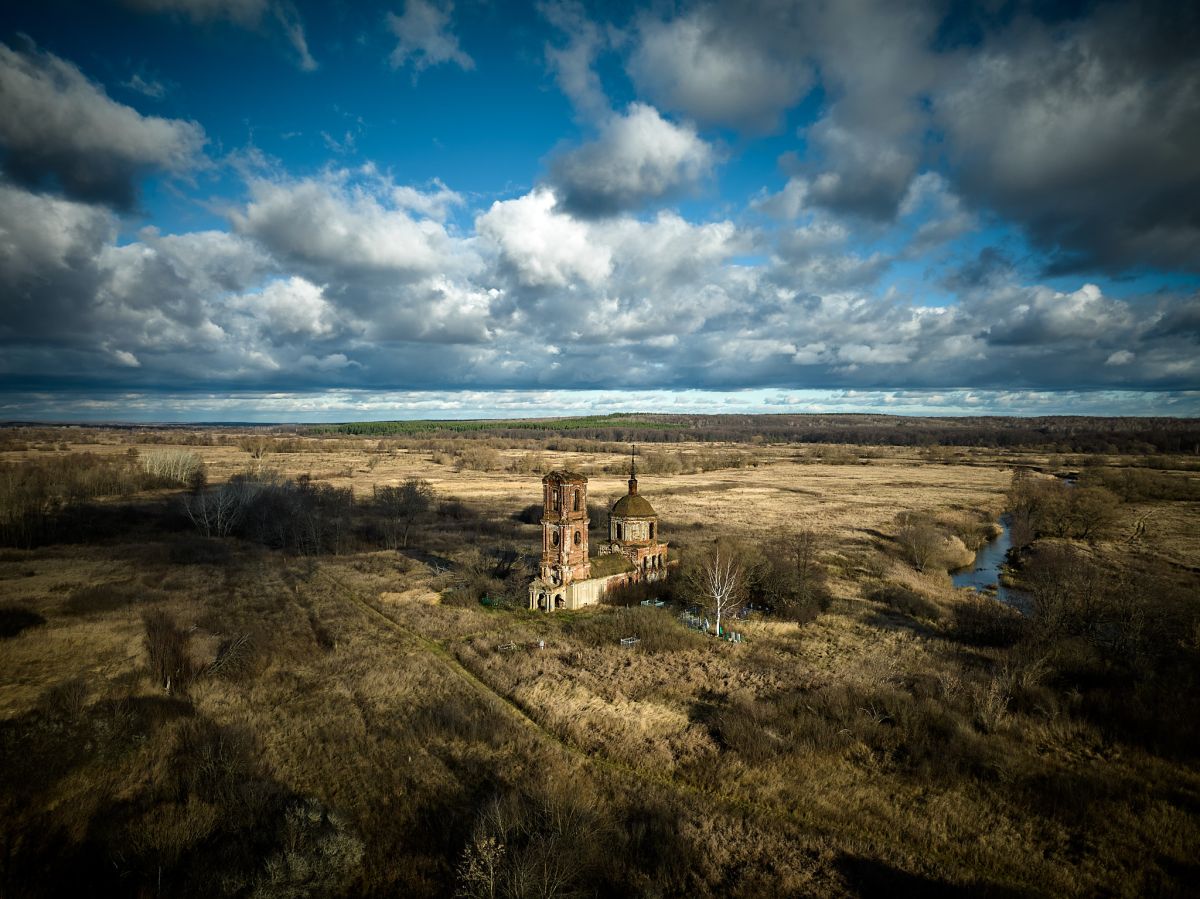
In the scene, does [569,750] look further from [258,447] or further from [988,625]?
[258,447]

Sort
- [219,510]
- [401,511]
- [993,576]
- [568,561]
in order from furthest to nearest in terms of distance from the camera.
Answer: [401,511] < [219,510] < [993,576] < [568,561]

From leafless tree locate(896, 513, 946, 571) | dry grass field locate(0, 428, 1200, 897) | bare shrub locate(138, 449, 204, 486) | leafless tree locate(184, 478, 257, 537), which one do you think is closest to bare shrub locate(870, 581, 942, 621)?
dry grass field locate(0, 428, 1200, 897)

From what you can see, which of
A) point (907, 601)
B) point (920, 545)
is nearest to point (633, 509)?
point (907, 601)

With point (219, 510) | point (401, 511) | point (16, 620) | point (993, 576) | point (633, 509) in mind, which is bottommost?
point (993, 576)

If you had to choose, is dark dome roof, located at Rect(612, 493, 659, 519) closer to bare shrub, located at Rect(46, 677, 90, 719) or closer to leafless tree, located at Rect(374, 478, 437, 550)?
leafless tree, located at Rect(374, 478, 437, 550)

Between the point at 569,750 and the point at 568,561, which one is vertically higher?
the point at 568,561

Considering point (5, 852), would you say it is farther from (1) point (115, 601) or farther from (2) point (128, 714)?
(1) point (115, 601)
